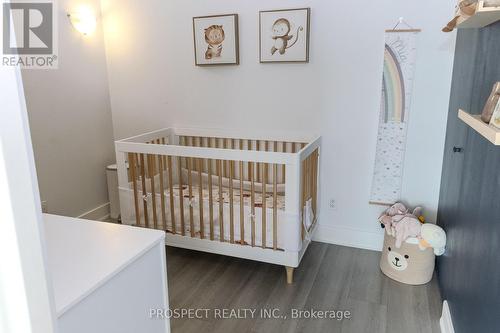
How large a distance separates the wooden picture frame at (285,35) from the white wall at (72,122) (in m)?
1.65

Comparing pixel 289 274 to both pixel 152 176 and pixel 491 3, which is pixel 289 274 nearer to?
pixel 152 176

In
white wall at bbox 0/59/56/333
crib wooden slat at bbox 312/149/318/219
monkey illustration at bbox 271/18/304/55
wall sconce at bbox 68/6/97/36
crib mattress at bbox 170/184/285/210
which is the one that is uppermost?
wall sconce at bbox 68/6/97/36

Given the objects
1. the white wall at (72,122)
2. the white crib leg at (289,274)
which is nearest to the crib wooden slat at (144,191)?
the white wall at (72,122)

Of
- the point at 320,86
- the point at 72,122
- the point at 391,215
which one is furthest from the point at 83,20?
the point at 391,215

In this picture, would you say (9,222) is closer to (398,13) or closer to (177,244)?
(177,244)

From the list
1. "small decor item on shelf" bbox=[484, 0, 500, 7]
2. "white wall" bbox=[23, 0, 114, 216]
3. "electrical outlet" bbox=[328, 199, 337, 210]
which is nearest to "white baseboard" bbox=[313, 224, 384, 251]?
"electrical outlet" bbox=[328, 199, 337, 210]

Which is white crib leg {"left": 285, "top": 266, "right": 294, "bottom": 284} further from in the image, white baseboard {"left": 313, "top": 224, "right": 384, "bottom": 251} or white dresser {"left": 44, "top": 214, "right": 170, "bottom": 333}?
white dresser {"left": 44, "top": 214, "right": 170, "bottom": 333}

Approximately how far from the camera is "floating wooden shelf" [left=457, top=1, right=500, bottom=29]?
1.33 metres

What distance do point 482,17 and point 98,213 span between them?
134 inches

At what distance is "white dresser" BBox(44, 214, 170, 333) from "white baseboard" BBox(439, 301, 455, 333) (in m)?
1.48

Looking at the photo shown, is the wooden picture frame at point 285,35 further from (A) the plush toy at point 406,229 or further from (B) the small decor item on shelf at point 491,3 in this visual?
(B) the small decor item on shelf at point 491,3

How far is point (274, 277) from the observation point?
263 cm

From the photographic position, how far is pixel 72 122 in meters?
3.31

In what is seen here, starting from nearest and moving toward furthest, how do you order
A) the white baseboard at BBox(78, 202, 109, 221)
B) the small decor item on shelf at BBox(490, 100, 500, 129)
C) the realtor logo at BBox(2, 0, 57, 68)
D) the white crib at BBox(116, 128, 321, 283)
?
the small decor item on shelf at BBox(490, 100, 500, 129) → the white crib at BBox(116, 128, 321, 283) → the realtor logo at BBox(2, 0, 57, 68) → the white baseboard at BBox(78, 202, 109, 221)
